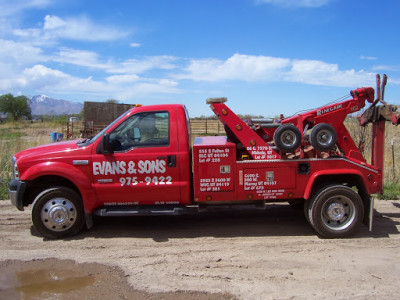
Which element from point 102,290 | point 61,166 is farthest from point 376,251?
point 61,166

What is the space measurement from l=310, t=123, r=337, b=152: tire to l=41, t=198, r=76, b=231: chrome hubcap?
3.96m

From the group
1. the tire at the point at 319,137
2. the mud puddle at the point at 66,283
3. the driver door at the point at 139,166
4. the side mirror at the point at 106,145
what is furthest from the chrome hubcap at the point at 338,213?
the side mirror at the point at 106,145

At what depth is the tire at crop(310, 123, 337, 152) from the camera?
18.0 ft

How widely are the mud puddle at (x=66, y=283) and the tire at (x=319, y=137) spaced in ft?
9.14

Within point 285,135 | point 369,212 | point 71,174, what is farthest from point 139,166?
point 369,212

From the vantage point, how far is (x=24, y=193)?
5832mm

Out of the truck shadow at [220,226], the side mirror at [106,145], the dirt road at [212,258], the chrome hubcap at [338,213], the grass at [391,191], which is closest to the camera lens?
the dirt road at [212,258]

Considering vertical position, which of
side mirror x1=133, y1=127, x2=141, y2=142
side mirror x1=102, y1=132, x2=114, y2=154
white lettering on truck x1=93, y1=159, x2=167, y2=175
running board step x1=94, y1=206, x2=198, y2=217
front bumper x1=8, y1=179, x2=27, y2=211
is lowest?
running board step x1=94, y1=206, x2=198, y2=217

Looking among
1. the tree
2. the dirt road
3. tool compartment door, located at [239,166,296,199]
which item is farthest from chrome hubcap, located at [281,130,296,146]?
the tree

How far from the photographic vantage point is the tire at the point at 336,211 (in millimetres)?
5621

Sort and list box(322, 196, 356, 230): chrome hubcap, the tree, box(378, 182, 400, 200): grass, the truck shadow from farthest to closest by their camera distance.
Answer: the tree → box(378, 182, 400, 200): grass → the truck shadow → box(322, 196, 356, 230): chrome hubcap

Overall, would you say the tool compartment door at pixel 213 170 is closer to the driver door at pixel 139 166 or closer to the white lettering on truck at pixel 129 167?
the driver door at pixel 139 166

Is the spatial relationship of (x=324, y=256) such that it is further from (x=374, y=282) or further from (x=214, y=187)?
(x=214, y=187)

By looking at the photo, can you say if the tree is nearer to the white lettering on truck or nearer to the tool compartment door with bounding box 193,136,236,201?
the white lettering on truck
